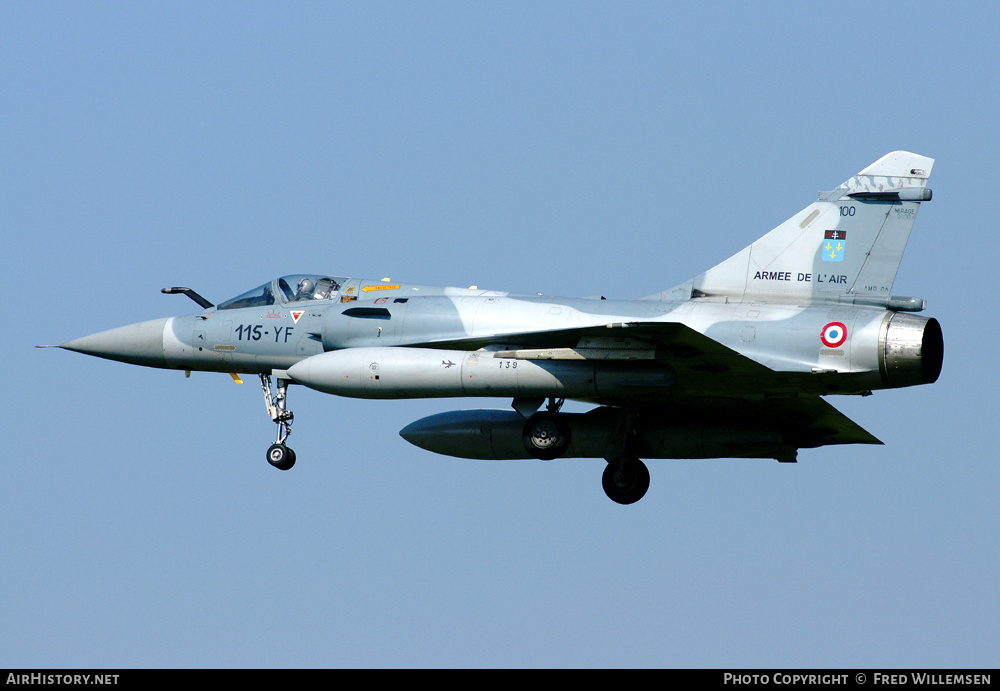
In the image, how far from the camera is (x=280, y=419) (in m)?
20.0

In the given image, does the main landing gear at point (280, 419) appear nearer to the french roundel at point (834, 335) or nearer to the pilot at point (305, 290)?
the pilot at point (305, 290)

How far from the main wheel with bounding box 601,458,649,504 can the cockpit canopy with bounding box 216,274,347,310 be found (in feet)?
15.4

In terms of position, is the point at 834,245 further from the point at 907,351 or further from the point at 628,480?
the point at 628,480

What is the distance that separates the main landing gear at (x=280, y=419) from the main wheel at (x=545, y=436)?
345 centimetres

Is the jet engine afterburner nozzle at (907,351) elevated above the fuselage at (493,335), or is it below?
below

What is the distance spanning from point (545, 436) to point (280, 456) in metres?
3.84

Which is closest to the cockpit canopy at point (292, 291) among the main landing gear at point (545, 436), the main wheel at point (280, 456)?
the main wheel at point (280, 456)

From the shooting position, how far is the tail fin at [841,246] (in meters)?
17.6

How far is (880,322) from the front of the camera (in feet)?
54.6

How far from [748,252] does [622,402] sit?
8.74ft

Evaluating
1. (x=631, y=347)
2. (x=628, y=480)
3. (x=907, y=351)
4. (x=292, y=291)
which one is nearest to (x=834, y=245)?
(x=907, y=351)

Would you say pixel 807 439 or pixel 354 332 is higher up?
pixel 354 332
